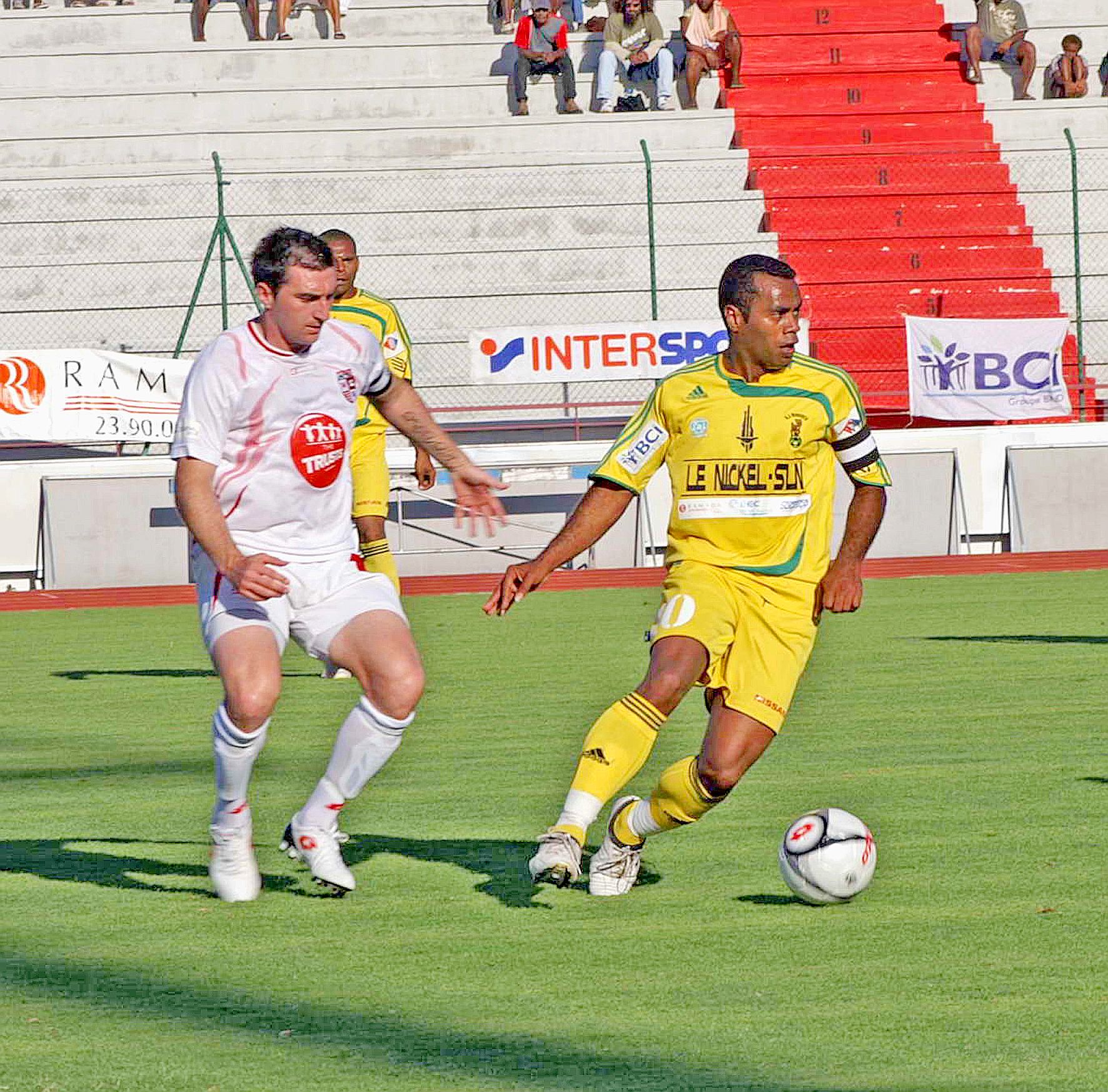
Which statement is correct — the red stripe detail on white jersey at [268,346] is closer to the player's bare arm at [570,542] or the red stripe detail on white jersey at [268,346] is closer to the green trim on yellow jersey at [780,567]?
the player's bare arm at [570,542]

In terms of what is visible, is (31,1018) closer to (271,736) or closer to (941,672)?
(271,736)

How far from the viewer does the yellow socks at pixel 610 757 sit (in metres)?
6.08

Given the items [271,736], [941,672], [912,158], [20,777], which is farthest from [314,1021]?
[912,158]

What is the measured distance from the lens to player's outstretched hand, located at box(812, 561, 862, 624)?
6387 mm

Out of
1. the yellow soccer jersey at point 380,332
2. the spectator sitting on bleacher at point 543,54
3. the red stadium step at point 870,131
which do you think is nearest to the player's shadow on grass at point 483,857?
the yellow soccer jersey at point 380,332

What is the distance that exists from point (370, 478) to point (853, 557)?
504 cm

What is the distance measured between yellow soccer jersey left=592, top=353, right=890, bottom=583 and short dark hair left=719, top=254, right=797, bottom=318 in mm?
186

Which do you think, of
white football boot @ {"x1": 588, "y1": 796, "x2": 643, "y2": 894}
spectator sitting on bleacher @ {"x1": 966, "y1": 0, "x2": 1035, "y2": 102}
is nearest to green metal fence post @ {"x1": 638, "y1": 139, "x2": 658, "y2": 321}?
spectator sitting on bleacher @ {"x1": 966, "y1": 0, "x2": 1035, "y2": 102}

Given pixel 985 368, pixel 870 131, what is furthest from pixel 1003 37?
pixel 985 368

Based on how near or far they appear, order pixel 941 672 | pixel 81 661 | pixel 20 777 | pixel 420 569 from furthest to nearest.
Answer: pixel 420 569
pixel 81 661
pixel 941 672
pixel 20 777

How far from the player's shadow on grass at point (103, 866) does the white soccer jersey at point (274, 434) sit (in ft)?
3.74

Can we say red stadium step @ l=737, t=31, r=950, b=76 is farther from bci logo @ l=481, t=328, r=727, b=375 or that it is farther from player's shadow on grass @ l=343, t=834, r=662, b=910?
player's shadow on grass @ l=343, t=834, r=662, b=910

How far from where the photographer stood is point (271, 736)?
33.6 feet

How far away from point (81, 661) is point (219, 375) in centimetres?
860
